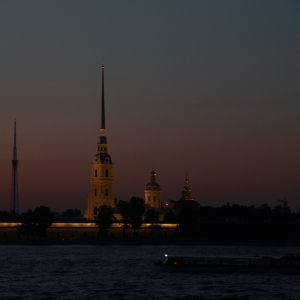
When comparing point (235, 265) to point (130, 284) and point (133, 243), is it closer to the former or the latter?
point (130, 284)

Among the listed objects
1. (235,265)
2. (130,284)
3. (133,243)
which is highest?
(133,243)

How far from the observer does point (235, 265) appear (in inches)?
2795

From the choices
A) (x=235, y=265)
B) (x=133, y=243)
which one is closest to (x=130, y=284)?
(x=235, y=265)

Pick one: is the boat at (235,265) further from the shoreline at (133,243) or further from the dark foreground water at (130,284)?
the shoreline at (133,243)

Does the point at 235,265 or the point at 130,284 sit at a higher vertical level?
the point at 235,265

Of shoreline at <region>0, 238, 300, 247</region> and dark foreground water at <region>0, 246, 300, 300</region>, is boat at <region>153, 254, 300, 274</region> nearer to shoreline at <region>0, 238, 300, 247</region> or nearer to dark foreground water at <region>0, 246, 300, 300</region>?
dark foreground water at <region>0, 246, 300, 300</region>

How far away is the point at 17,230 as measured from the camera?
153 meters

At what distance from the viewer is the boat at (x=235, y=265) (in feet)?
231

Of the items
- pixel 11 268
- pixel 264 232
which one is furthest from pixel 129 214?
pixel 11 268

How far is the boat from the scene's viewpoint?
2768 inches

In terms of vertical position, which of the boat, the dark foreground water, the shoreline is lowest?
the dark foreground water

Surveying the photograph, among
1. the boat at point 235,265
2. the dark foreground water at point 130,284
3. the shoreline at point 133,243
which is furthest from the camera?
the shoreline at point 133,243

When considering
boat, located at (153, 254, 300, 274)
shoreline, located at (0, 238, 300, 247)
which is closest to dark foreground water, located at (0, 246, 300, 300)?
boat, located at (153, 254, 300, 274)

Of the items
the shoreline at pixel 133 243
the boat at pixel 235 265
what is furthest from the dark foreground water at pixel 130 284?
the shoreline at pixel 133 243
